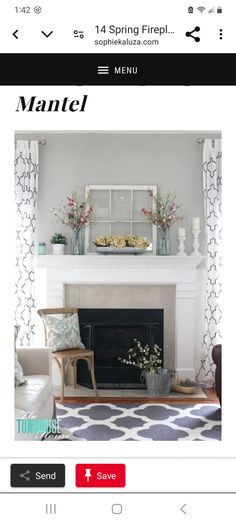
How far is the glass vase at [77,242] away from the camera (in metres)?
3.32

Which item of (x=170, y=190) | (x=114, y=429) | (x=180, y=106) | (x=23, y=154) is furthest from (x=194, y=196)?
(x=180, y=106)

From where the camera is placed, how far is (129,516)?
1.68ft

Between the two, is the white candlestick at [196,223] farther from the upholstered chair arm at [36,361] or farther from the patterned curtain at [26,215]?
the upholstered chair arm at [36,361]

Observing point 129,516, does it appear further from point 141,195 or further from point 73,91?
point 141,195

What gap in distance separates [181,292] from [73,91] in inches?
115

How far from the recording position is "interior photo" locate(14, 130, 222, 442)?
332cm

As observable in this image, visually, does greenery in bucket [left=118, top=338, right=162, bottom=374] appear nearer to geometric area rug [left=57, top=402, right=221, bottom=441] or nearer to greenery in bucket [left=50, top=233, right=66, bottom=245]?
geometric area rug [left=57, top=402, right=221, bottom=441]

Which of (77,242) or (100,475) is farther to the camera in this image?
(77,242)

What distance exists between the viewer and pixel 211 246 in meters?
3.39

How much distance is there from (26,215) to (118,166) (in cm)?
77

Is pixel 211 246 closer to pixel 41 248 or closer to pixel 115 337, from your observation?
pixel 115 337

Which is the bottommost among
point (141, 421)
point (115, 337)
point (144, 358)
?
point (141, 421)

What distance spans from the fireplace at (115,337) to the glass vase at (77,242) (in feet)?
1.43
